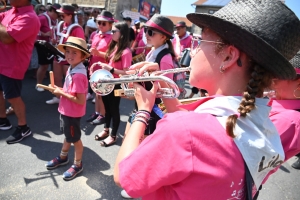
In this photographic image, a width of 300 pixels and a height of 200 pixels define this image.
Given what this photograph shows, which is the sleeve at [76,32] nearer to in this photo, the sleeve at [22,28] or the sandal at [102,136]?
the sleeve at [22,28]

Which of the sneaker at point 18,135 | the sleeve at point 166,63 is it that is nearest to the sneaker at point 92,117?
the sneaker at point 18,135

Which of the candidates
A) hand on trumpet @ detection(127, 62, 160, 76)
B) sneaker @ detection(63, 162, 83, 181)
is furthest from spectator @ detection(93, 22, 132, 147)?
hand on trumpet @ detection(127, 62, 160, 76)

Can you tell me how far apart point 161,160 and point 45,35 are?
5.47m

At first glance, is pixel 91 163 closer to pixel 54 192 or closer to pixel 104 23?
pixel 54 192

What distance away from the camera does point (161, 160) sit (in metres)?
0.77

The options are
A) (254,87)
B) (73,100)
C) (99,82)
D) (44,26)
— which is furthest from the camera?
(44,26)

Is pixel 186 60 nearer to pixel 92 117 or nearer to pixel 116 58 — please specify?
pixel 116 58

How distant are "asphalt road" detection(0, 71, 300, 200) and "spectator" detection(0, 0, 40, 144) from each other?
1.17 ft

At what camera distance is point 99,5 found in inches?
594

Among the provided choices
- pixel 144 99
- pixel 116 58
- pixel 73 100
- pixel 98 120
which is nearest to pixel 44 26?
pixel 98 120

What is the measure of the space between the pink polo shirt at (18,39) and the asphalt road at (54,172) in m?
1.06

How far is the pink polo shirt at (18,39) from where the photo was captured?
289 cm

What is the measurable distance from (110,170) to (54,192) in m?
0.75

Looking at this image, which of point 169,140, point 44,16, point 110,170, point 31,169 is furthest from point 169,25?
point 44,16
